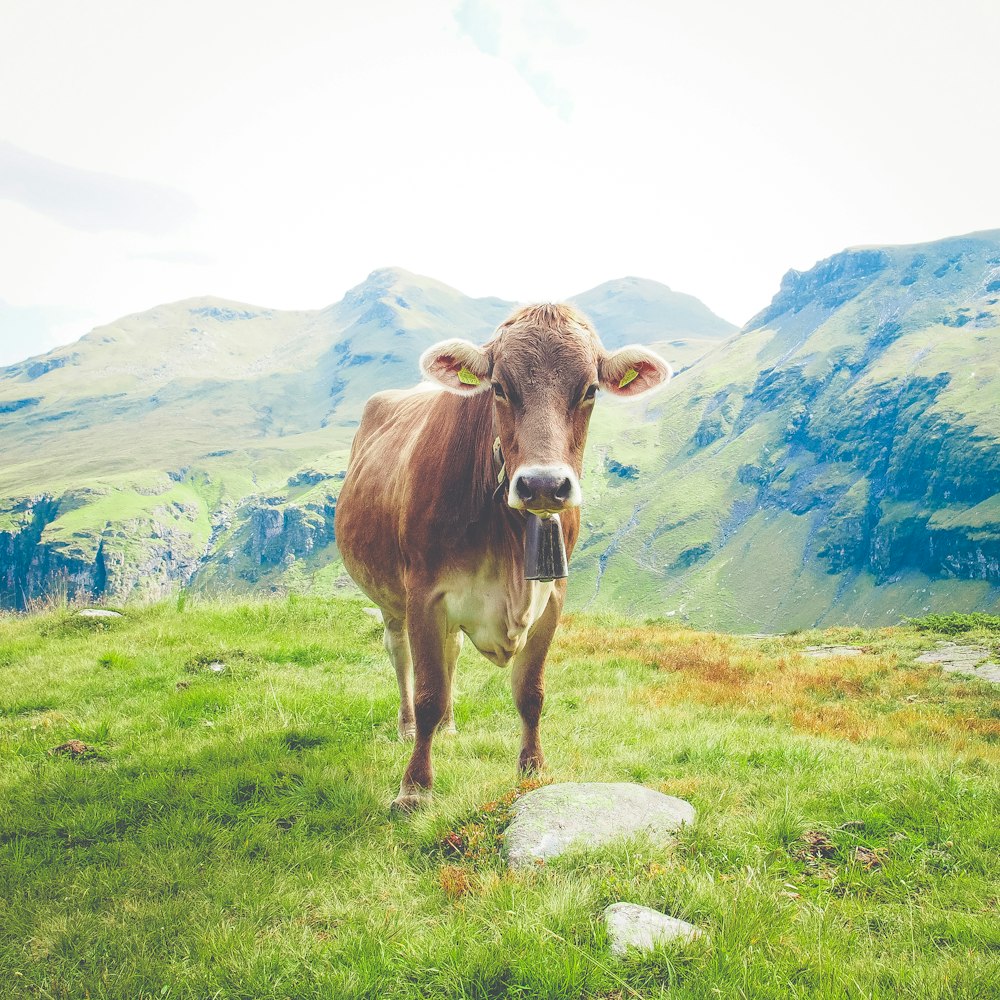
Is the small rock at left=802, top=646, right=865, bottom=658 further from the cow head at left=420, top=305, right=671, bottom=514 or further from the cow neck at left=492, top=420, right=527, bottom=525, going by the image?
the cow head at left=420, top=305, right=671, bottom=514

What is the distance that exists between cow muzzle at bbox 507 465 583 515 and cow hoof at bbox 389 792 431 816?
117 inches

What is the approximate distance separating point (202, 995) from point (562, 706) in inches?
236

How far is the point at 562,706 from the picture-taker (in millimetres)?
9078

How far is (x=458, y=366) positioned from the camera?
5.25m

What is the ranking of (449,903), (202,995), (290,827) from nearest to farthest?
(202,995), (449,903), (290,827)

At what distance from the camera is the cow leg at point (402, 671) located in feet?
25.6

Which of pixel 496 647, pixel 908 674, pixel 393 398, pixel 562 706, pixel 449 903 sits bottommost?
pixel 908 674

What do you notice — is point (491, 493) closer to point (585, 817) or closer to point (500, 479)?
point (500, 479)

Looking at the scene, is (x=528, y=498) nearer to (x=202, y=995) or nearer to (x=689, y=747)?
(x=202, y=995)

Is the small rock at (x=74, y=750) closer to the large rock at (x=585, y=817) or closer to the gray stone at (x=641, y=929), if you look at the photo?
the large rock at (x=585, y=817)

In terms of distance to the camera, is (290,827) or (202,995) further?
(290,827)

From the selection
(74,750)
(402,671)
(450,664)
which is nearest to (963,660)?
(402,671)

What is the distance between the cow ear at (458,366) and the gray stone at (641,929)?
11.8ft

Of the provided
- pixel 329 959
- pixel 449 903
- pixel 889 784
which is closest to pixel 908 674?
pixel 889 784
